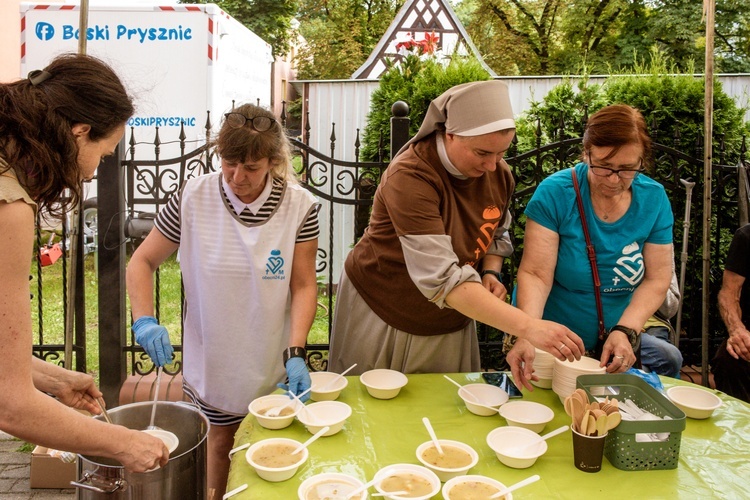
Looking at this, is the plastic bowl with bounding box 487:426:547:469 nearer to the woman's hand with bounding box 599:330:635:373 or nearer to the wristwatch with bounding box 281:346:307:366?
the woman's hand with bounding box 599:330:635:373

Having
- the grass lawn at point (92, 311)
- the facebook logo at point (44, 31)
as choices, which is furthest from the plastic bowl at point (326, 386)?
the facebook logo at point (44, 31)

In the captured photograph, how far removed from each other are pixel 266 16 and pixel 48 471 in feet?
66.7

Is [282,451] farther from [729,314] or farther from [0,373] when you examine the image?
[729,314]

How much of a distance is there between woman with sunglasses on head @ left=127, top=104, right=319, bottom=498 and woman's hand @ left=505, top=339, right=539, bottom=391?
756 millimetres

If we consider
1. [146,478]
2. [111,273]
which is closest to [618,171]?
[146,478]

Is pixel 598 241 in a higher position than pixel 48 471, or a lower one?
higher

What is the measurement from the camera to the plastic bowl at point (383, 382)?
7.06ft

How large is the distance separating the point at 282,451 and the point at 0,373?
2.45 feet

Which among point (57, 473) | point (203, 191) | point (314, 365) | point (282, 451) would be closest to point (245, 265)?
point (203, 191)

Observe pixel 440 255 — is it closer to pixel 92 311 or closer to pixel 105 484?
pixel 105 484

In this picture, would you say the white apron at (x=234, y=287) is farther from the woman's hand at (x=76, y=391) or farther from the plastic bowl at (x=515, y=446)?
the plastic bowl at (x=515, y=446)

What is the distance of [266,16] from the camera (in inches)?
843

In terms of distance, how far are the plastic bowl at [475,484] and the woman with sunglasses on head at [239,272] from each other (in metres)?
0.84

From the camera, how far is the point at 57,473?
333 centimetres
